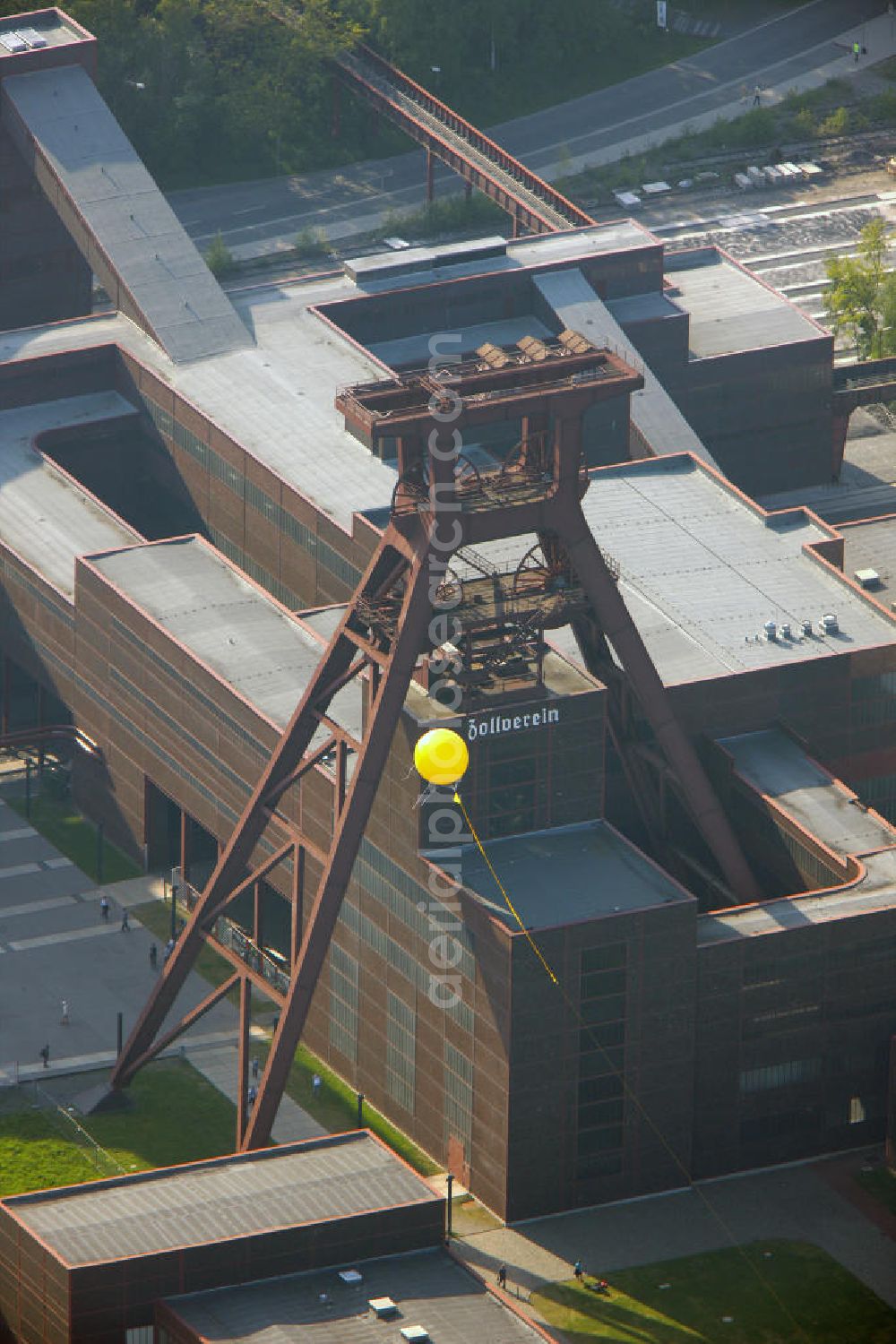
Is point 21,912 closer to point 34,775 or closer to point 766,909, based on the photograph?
point 34,775

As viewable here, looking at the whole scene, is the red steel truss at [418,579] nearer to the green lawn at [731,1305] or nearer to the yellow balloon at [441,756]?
the yellow balloon at [441,756]

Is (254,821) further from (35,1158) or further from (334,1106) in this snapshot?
(35,1158)

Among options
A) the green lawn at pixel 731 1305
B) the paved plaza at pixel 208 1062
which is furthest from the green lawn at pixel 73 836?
the green lawn at pixel 731 1305

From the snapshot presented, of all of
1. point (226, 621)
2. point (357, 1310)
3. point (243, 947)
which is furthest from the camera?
point (226, 621)

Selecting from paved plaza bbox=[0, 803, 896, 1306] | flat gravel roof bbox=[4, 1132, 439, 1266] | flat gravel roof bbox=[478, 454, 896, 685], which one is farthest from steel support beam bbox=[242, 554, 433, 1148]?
flat gravel roof bbox=[478, 454, 896, 685]

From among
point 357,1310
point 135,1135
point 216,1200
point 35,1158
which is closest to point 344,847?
point 216,1200
